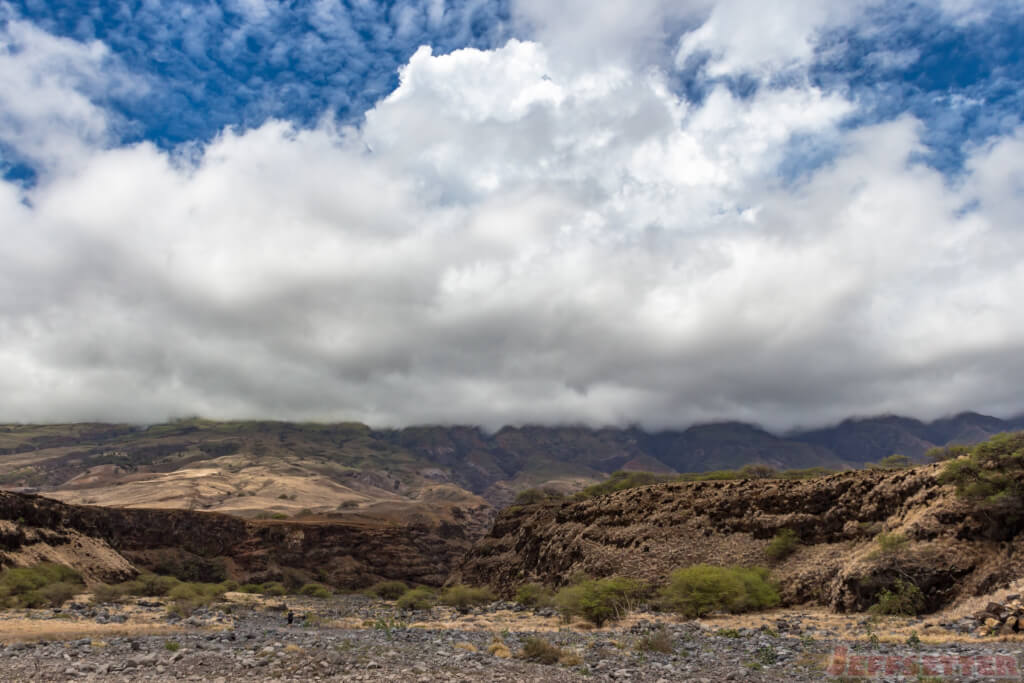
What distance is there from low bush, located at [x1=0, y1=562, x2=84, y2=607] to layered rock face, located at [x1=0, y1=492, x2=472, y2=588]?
14.2 metres

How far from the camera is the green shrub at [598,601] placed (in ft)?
141

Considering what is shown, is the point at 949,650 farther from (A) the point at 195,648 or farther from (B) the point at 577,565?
(B) the point at 577,565

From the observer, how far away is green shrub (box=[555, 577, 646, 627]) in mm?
43094

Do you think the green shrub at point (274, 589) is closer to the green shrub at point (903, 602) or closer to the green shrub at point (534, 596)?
the green shrub at point (534, 596)

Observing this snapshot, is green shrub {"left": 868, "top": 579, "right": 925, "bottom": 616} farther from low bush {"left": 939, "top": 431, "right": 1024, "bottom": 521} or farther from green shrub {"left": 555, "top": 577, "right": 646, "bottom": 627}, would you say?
green shrub {"left": 555, "top": 577, "right": 646, "bottom": 627}

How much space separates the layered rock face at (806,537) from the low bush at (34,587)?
47.3 m

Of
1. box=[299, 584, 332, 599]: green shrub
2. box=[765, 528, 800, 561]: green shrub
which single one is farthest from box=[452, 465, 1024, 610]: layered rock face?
box=[299, 584, 332, 599]: green shrub

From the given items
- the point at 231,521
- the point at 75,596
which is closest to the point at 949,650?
the point at 75,596

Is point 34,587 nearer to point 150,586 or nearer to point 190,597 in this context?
point 190,597

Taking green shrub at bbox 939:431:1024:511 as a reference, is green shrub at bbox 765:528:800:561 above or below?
below

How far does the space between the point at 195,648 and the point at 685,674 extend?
59.6 feet

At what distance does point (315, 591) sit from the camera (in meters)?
94.8

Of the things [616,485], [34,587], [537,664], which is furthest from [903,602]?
[34,587]

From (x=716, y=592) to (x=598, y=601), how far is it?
27.3 feet
